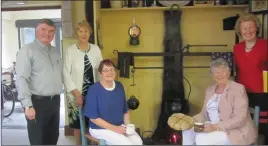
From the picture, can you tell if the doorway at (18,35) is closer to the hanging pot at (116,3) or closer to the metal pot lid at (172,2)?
the hanging pot at (116,3)

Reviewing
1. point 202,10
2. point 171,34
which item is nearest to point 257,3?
point 202,10

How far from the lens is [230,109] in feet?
3.49

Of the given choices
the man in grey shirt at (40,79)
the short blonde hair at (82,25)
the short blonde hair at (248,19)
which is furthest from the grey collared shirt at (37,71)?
the short blonde hair at (248,19)

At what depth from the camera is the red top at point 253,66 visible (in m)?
1.12

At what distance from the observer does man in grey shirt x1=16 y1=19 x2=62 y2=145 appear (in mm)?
1095

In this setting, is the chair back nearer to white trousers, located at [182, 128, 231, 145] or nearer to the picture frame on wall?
white trousers, located at [182, 128, 231, 145]

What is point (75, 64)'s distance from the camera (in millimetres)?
1143

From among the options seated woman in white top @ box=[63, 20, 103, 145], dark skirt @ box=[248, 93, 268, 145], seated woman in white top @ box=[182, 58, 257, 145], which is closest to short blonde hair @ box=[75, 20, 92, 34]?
seated woman in white top @ box=[63, 20, 103, 145]

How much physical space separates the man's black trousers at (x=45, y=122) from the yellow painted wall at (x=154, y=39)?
1.03 ft

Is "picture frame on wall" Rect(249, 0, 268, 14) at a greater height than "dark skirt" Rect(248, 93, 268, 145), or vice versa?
"picture frame on wall" Rect(249, 0, 268, 14)

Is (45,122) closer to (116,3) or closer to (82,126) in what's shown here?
(82,126)

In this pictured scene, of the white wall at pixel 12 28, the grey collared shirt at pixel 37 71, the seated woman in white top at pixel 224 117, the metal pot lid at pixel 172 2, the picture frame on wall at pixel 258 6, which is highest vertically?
the metal pot lid at pixel 172 2

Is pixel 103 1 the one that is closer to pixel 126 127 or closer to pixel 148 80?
pixel 148 80

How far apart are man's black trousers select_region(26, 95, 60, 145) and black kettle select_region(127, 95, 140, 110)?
0.98 feet
